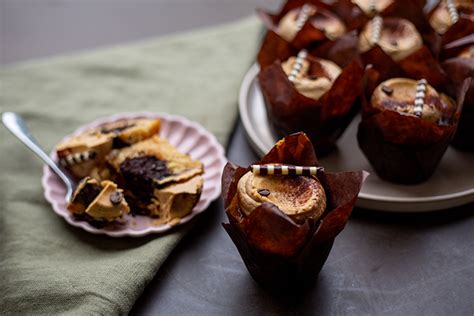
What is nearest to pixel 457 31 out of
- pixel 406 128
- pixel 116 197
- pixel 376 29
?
pixel 376 29

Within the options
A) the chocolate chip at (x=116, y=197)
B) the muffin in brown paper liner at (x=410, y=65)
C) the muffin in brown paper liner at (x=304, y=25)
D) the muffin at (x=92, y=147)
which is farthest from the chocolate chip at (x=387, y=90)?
the chocolate chip at (x=116, y=197)

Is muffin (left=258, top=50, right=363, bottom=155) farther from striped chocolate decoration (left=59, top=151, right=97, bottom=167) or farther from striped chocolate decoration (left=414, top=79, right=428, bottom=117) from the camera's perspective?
striped chocolate decoration (left=59, top=151, right=97, bottom=167)

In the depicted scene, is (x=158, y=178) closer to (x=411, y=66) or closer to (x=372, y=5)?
(x=411, y=66)

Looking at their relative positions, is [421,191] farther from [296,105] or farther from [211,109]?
[211,109]

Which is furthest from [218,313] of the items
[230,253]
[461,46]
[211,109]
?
[461,46]

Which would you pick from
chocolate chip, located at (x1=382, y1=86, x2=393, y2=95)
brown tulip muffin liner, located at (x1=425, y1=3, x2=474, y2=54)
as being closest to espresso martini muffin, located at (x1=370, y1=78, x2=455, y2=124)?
chocolate chip, located at (x1=382, y1=86, x2=393, y2=95)

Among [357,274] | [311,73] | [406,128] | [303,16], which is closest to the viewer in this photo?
[357,274]

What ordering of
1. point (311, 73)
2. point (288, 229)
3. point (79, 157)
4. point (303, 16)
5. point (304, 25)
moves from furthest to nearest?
point (303, 16), point (304, 25), point (311, 73), point (79, 157), point (288, 229)

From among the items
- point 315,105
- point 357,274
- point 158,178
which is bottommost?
point 357,274
